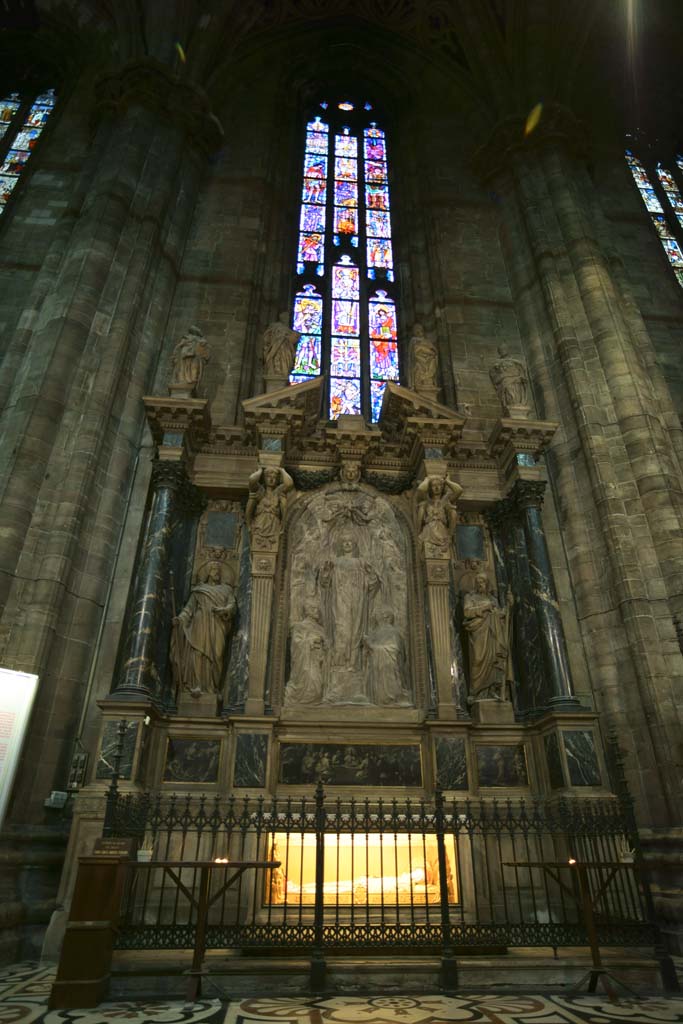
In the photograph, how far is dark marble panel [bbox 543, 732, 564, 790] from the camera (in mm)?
8070

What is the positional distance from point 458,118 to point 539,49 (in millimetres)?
2421

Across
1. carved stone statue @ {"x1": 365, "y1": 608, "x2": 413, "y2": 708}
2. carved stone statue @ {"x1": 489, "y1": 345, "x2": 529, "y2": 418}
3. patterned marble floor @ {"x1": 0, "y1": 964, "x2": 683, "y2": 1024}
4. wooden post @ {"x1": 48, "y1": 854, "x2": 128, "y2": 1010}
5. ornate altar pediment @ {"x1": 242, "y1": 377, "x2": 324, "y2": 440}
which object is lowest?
patterned marble floor @ {"x1": 0, "y1": 964, "x2": 683, "y2": 1024}

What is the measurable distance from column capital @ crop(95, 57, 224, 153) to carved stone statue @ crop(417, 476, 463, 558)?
34.4 ft

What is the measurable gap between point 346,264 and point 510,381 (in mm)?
5893

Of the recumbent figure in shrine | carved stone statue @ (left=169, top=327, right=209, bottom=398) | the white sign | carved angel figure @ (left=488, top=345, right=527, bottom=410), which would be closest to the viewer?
the white sign

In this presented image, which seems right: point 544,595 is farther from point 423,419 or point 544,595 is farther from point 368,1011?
point 368,1011

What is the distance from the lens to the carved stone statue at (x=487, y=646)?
9273 millimetres

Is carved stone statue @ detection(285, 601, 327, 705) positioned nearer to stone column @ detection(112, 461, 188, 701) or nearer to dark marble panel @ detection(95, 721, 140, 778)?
stone column @ detection(112, 461, 188, 701)

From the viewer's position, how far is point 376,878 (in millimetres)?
7441

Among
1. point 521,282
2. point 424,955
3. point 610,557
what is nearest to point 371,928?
point 424,955

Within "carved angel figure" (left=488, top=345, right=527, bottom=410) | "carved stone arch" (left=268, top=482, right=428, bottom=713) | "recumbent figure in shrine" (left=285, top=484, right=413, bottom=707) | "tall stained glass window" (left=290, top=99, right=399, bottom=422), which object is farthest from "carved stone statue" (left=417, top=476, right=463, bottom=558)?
"tall stained glass window" (left=290, top=99, right=399, bottom=422)

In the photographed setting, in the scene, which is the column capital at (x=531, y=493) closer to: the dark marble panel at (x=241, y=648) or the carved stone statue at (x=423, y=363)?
the carved stone statue at (x=423, y=363)

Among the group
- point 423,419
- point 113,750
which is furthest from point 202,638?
point 423,419

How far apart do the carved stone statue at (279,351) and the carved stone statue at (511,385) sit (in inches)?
140
